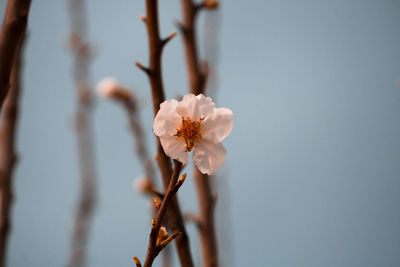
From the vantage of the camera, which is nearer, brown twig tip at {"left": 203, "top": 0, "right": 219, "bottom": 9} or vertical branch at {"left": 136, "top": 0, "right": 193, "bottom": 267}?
vertical branch at {"left": 136, "top": 0, "right": 193, "bottom": 267}

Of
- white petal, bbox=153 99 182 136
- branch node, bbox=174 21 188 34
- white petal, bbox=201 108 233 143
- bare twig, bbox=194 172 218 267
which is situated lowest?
bare twig, bbox=194 172 218 267

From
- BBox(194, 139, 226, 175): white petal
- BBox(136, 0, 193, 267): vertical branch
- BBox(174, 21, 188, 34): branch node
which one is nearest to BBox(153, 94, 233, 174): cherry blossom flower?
BBox(194, 139, 226, 175): white petal

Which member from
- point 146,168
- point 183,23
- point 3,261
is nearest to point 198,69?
point 183,23

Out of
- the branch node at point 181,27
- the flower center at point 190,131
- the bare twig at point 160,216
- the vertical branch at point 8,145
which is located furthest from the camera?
the branch node at point 181,27

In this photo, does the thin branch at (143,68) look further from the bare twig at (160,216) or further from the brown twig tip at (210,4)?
the brown twig tip at (210,4)

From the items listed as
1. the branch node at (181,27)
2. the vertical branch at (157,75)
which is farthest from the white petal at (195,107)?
the branch node at (181,27)

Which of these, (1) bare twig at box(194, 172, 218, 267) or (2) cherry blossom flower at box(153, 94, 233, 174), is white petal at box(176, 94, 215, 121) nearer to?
(2) cherry blossom flower at box(153, 94, 233, 174)

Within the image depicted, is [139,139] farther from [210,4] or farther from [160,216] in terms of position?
[160,216]

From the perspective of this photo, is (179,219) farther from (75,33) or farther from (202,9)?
(75,33)
